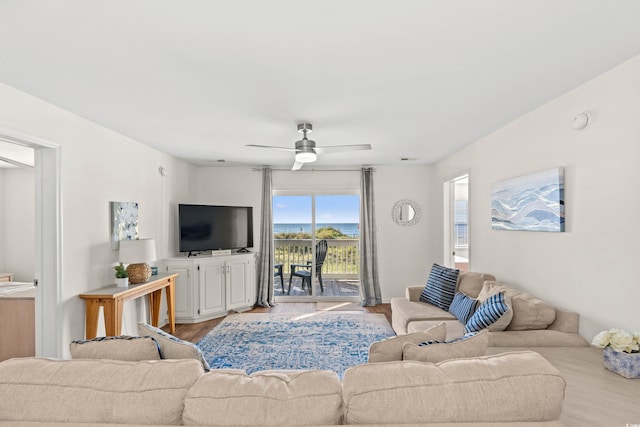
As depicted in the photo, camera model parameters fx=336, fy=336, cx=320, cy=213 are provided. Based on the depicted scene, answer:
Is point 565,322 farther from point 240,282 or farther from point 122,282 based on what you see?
point 240,282

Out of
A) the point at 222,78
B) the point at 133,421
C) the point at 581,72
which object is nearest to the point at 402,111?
the point at 581,72

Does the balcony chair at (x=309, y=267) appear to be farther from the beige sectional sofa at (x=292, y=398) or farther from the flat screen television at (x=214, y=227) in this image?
the beige sectional sofa at (x=292, y=398)

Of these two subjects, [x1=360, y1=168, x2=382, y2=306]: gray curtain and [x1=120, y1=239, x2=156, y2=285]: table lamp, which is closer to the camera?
Result: [x1=120, y1=239, x2=156, y2=285]: table lamp

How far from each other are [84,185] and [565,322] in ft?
14.0

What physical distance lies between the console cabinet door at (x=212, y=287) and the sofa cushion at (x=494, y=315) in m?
3.57

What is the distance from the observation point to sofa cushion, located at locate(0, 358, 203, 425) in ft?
3.77

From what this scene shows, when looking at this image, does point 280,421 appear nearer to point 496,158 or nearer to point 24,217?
point 496,158

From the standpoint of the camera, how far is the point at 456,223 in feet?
17.1

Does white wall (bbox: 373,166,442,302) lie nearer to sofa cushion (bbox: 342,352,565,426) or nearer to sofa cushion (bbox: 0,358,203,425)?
sofa cushion (bbox: 342,352,565,426)

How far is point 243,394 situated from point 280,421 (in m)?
0.16

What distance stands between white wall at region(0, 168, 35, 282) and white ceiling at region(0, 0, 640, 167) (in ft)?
8.68

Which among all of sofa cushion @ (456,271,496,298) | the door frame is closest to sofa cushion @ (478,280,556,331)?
sofa cushion @ (456,271,496,298)

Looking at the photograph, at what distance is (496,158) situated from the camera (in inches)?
144

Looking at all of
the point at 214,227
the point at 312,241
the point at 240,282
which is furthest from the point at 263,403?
the point at 312,241
